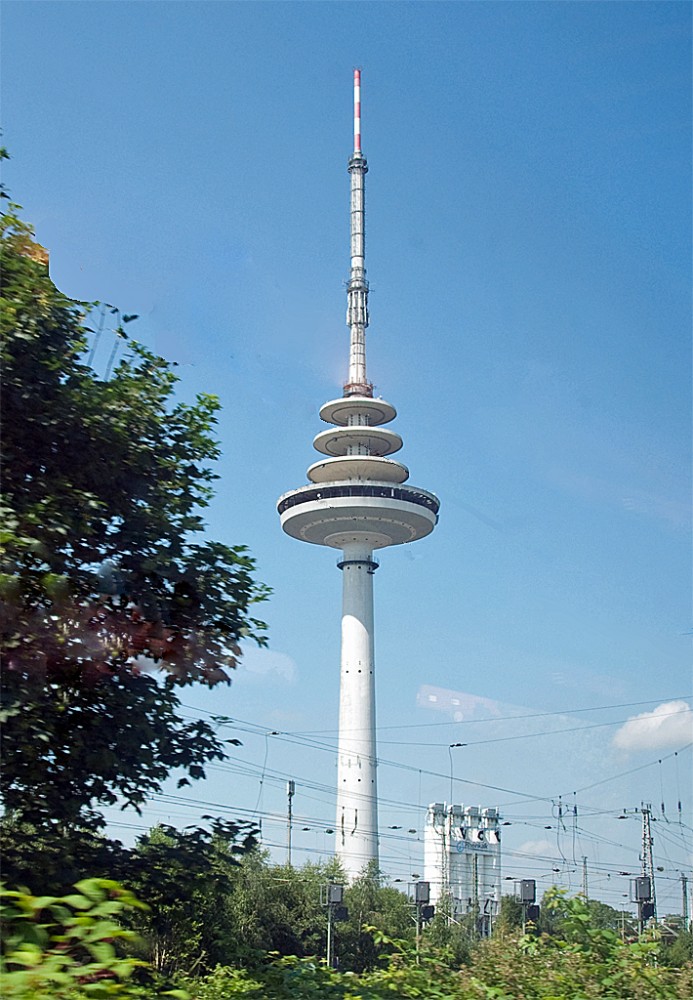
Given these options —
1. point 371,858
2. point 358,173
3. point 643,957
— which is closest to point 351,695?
point 371,858

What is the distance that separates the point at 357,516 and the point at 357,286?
18196 mm

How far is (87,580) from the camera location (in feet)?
19.6

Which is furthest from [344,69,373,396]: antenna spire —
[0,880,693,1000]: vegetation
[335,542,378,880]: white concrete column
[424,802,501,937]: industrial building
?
[0,880,693,1000]: vegetation

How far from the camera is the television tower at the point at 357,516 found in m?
71.5

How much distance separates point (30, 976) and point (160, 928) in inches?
138

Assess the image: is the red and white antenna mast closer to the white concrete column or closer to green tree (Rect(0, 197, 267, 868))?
the white concrete column

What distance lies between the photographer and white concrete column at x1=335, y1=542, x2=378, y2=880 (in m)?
70.6

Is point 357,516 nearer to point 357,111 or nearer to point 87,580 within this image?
point 357,111

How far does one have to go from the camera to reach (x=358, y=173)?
7762cm

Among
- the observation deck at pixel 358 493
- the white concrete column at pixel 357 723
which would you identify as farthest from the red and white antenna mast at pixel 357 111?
the white concrete column at pixel 357 723

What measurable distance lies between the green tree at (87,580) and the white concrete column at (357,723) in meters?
65.0

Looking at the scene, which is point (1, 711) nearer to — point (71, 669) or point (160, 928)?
point (71, 669)

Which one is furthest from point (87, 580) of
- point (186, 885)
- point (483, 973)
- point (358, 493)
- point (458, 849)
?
point (458, 849)

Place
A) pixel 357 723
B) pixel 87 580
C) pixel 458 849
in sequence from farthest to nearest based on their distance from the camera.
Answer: pixel 458 849, pixel 357 723, pixel 87 580
